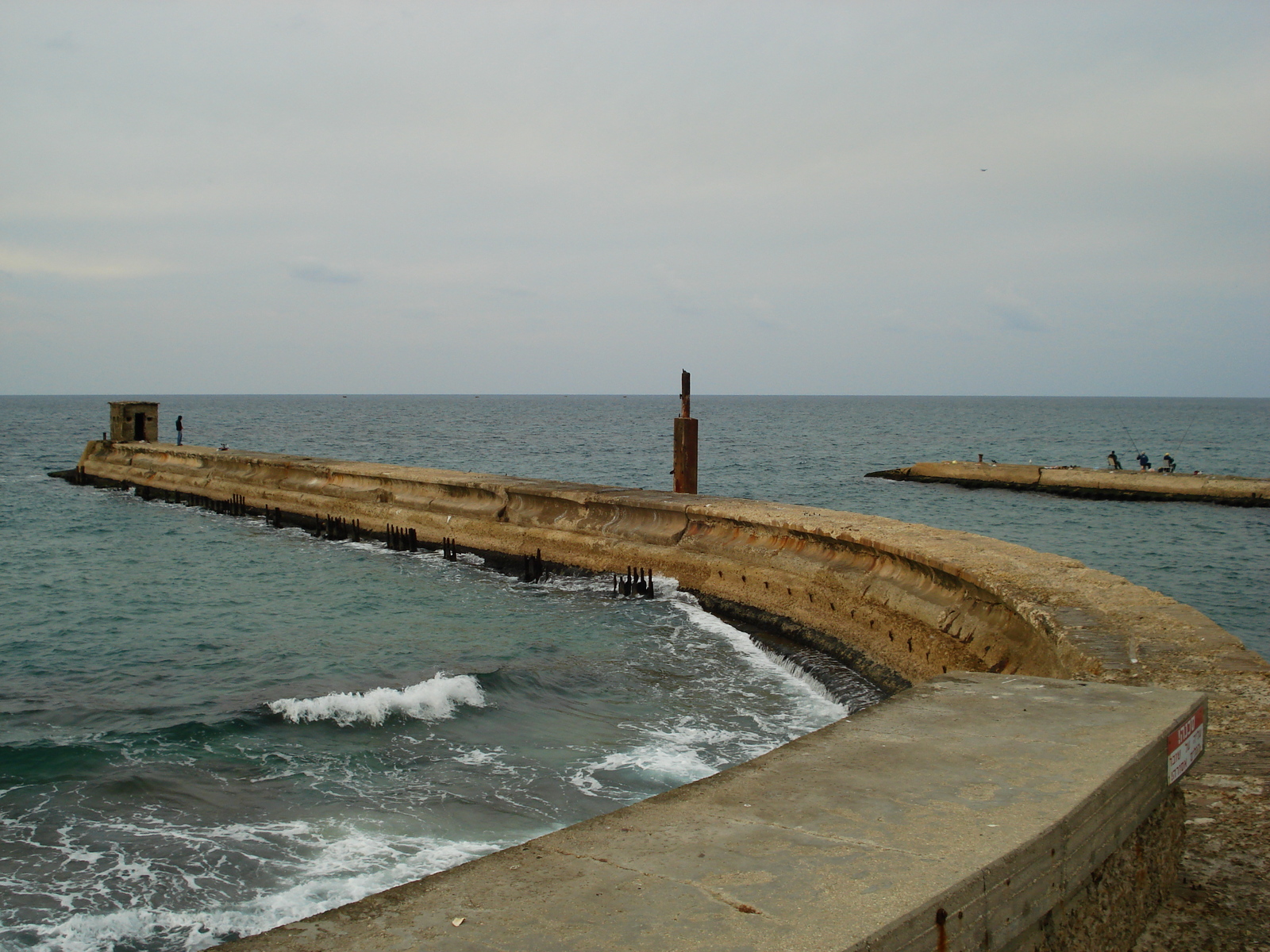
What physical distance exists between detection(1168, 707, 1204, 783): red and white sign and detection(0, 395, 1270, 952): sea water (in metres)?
4.35

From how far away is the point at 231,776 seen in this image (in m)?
7.84

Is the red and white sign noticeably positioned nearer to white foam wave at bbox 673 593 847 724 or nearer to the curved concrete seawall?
the curved concrete seawall

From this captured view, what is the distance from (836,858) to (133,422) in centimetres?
4320

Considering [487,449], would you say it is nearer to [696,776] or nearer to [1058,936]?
[696,776]

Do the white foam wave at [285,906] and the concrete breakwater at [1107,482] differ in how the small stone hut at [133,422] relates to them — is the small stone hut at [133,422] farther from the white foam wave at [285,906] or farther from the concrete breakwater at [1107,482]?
the white foam wave at [285,906]

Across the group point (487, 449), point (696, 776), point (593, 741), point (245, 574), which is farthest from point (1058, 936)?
point (487, 449)

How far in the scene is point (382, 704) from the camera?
31.2ft

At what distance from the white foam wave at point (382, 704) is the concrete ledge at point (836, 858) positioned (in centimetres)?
644

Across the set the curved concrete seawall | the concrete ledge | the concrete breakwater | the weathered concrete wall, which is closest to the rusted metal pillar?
the weathered concrete wall

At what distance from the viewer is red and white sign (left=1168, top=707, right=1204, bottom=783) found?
3.55 m

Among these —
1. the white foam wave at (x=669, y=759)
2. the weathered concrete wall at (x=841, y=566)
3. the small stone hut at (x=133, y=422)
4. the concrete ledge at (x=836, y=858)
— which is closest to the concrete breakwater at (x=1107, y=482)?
the weathered concrete wall at (x=841, y=566)

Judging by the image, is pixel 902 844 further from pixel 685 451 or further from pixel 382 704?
pixel 685 451

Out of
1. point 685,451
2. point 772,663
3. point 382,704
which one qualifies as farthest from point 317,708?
point 685,451

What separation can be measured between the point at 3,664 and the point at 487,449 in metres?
52.3
